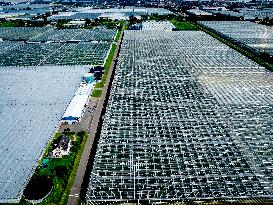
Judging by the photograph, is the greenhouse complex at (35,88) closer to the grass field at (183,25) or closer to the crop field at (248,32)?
the grass field at (183,25)

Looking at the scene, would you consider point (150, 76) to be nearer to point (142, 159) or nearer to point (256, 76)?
point (256, 76)

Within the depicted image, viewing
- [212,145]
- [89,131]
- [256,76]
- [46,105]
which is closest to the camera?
[212,145]

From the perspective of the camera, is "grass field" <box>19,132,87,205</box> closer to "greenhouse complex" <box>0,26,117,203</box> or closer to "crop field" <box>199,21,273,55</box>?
"greenhouse complex" <box>0,26,117,203</box>

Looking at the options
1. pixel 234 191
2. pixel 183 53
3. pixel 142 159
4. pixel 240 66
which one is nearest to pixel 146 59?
pixel 183 53

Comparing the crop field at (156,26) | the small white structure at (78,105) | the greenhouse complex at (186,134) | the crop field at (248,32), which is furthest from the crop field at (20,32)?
the crop field at (248,32)

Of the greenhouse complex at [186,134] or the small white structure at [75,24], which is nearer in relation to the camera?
the greenhouse complex at [186,134]

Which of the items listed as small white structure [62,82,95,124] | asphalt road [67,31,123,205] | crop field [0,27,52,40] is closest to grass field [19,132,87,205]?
asphalt road [67,31,123,205]
